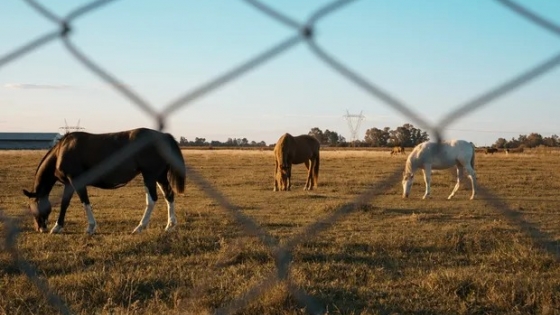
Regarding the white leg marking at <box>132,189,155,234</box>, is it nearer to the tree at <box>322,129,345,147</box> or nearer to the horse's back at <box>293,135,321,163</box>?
the tree at <box>322,129,345,147</box>

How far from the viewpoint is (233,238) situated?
645cm

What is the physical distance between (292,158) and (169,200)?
28.7 feet

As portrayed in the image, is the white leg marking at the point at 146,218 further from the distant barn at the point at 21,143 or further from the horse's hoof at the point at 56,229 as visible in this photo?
the distant barn at the point at 21,143

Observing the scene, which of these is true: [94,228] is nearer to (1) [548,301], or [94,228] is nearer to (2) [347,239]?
(2) [347,239]

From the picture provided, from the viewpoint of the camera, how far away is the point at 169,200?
26.8 ft

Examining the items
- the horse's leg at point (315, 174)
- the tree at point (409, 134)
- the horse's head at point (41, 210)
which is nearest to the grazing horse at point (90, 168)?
the horse's head at point (41, 210)

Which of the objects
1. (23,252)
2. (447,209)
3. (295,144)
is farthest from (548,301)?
(295,144)

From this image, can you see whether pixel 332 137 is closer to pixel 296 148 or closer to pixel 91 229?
A: pixel 91 229

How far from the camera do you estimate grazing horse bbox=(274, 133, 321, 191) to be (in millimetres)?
15797

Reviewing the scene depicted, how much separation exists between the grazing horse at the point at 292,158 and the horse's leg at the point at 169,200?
677 centimetres

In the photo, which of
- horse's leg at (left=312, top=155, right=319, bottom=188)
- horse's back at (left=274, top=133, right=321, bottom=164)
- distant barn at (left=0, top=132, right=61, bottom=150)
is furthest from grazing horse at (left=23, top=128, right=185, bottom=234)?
distant barn at (left=0, top=132, right=61, bottom=150)

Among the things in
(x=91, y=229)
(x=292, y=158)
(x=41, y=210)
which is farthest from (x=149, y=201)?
(x=292, y=158)

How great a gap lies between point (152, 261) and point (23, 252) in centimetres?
125

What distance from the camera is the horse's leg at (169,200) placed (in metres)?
7.81
